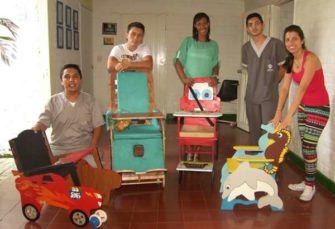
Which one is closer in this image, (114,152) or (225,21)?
(114,152)

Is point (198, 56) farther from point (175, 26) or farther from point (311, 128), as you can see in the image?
point (175, 26)

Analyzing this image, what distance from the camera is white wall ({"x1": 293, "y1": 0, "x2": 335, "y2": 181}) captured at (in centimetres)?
327

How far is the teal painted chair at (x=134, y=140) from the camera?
3277 mm

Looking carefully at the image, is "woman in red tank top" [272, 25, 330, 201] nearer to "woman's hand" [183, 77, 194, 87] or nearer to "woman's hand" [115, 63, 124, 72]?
"woman's hand" [183, 77, 194, 87]

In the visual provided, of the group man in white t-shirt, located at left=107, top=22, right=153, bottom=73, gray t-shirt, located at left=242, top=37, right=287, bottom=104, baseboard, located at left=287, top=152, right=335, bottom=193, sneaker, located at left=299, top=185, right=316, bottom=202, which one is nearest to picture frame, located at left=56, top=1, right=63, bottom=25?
man in white t-shirt, located at left=107, top=22, right=153, bottom=73

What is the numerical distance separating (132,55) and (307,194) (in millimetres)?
2100

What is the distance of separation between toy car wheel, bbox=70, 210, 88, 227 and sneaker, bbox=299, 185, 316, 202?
1.85 metres

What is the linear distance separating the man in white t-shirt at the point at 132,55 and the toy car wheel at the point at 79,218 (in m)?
1.46

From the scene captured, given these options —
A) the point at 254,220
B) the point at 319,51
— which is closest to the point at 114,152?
the point at 254,220

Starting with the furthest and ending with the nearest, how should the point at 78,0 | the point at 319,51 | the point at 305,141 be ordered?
the point at 78,0 < the point at 319,51 < the point at 305,141

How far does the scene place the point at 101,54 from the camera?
7.37m

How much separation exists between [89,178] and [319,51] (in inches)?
99.6

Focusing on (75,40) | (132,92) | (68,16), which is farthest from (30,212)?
(75,40)

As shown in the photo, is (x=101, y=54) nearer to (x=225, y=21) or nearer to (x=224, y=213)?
(x=225, y=21)
